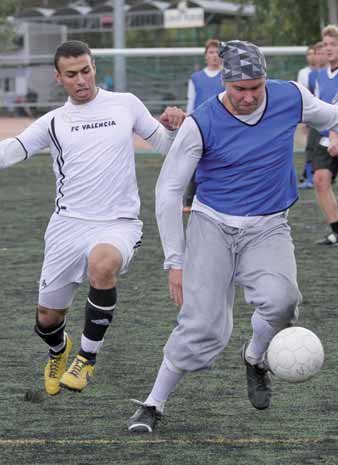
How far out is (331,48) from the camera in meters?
12.3

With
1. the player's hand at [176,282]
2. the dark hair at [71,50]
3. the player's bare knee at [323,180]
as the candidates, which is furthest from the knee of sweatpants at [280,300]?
the player's bare knee at [323,180]

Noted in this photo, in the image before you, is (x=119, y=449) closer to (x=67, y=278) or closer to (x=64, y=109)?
(x=67, y=278)

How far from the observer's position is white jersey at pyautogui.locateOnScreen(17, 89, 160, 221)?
22.7 feet

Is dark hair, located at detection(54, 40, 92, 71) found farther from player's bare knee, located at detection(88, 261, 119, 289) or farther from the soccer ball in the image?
the soccer ball

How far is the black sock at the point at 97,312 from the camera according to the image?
6.70 meters

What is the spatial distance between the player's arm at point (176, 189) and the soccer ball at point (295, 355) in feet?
1.94

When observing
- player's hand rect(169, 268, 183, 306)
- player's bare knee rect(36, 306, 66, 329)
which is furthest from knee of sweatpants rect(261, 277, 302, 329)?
player's bare knee rect(36, 306, 66, 329)

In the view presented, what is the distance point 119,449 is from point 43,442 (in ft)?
1.29

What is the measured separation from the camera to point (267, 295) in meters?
6.09

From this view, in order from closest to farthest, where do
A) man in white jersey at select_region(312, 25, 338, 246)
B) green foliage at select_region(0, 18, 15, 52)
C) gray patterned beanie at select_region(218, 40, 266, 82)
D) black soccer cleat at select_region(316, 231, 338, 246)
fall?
gray patterned beanie at select_region(218, 40, 266, 82) → man in white jersey at select_region(312, 25, 338, 246) → black soccer cleat at select_region(316, 231, 338, 246) → green foliage at select_region(0, 18, 15, 52)

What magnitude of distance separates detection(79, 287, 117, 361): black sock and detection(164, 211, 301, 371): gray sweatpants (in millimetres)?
607

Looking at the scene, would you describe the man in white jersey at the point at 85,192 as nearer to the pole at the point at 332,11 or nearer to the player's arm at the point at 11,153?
the player's arm at the point at 11,153

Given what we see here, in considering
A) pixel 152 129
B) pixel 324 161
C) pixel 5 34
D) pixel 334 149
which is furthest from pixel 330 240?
pixel 5 34

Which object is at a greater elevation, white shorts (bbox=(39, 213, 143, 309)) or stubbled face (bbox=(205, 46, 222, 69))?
white shorts (bbox=(39, 213, 143, 309))
